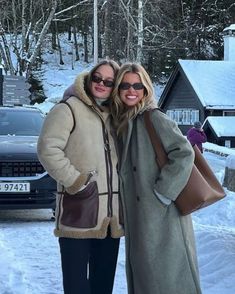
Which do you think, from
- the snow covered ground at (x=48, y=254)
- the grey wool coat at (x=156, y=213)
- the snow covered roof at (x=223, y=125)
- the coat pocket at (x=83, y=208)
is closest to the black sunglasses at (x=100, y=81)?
the grey wool coat at (x=156, y=213)

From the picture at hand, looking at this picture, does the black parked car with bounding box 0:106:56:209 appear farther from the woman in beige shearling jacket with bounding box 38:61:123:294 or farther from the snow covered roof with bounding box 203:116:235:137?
the snow covered roof with bounding box 203:116:235:137

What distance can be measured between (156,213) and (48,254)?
10.3 feet

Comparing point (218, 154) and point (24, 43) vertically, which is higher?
point (24, 43)

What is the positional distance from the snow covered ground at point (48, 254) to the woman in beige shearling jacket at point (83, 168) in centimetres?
149

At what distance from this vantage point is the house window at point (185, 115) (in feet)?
113

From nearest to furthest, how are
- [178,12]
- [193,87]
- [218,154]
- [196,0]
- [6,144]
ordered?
[6,144] → [218,154] → [193,87] → [178,12] → [196,0]

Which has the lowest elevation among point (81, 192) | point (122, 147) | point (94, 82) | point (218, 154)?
point (218, 154)

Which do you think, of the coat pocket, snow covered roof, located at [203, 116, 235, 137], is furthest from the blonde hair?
snow covered roof, located at [203, 116, 235, 137]

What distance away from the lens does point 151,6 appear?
1437 inches

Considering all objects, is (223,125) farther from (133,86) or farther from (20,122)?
(133,86)

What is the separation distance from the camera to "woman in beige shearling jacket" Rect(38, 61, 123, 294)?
11.7ft

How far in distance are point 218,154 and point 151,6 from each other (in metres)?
16.3

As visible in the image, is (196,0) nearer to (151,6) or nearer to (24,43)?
(151,6)

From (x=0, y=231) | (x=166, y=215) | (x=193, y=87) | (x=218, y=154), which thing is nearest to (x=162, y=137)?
(x=166, y=215)
